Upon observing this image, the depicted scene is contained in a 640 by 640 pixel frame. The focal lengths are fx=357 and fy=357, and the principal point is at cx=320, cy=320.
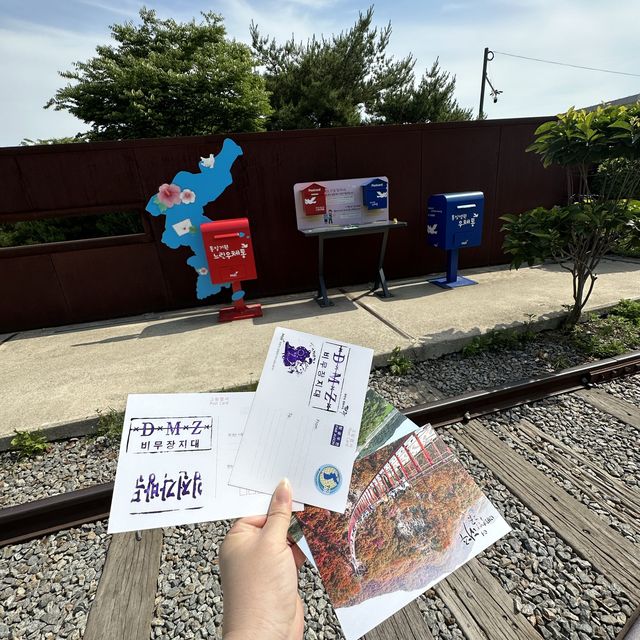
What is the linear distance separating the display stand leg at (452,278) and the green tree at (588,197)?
185 cm

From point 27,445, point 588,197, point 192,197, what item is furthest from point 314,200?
point 27,445

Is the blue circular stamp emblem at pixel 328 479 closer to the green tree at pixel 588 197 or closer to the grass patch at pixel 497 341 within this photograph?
the grass patch at pixel 497 341

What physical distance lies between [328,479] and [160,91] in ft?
61.1

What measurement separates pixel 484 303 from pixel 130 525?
534 cm

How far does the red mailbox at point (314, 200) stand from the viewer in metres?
5.71

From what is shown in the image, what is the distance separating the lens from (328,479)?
1.08 metres

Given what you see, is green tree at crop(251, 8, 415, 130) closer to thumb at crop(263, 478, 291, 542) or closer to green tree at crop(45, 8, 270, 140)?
green tree at crop(45, 8, 270, 140)

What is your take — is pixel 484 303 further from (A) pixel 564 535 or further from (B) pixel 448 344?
(A) pixel 564 535

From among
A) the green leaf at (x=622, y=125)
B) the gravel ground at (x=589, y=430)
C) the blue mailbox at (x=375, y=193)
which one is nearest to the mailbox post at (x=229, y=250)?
the blue mailbox at (x=375, y=193)

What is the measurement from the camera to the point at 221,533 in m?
2.18

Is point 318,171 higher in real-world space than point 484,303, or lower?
higher

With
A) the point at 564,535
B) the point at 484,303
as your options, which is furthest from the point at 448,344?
the point at 564,535

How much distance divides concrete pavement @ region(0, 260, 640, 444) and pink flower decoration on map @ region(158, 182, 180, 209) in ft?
5.79

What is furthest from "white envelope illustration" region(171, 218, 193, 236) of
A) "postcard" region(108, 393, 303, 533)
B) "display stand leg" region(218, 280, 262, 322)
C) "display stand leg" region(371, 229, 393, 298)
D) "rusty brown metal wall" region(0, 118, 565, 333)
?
"postcard" region(108, 393, 303, 533)
